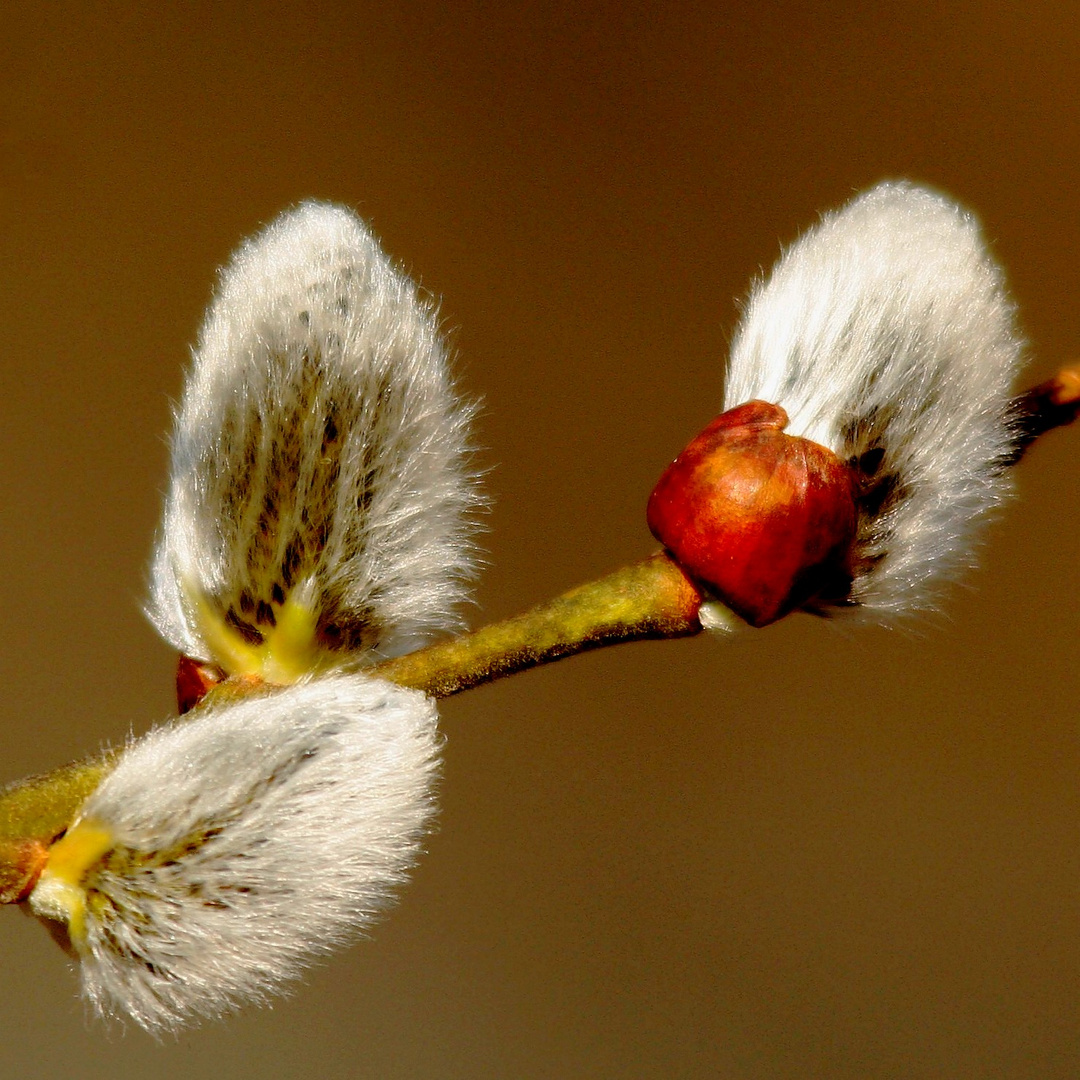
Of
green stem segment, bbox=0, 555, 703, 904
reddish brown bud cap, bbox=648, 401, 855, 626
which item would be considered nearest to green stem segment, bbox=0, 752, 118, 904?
green stem segment, bbox=0, 555, 703, 904

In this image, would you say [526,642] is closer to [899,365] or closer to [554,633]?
[554,633]

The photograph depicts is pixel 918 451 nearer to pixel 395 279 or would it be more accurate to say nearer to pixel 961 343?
pixel 961 343

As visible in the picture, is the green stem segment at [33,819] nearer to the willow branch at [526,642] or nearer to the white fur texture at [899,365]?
the willow branch at [526,642]

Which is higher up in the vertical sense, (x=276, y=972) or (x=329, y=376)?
(x=329, y=376)

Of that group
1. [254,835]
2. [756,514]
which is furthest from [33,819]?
[756,514]

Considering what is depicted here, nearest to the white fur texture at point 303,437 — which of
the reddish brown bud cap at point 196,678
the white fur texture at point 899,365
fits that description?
the reddish brown bud cap at point 196,678

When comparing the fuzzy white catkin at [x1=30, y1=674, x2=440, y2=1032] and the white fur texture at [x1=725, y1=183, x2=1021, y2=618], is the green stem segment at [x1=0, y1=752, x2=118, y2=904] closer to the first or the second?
the fuzzy white catkin at [x1=30, y1=674, x2=440, y2=1032]

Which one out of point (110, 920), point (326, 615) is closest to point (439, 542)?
point (326, 615)
